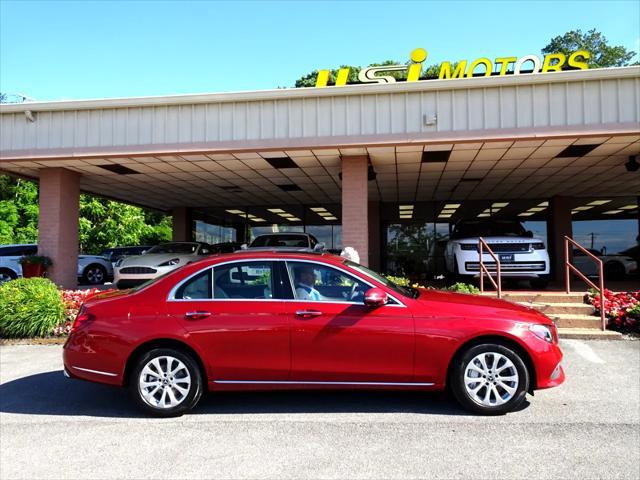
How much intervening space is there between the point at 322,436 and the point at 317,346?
2.60 feet

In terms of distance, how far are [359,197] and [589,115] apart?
4722mm

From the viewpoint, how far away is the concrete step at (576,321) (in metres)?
8.29

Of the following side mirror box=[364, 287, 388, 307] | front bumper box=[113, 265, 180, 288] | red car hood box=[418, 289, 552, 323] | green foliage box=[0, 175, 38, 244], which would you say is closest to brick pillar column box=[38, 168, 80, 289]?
front bumper box=[113, 265, 180, 288]

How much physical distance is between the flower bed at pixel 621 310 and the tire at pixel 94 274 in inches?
651

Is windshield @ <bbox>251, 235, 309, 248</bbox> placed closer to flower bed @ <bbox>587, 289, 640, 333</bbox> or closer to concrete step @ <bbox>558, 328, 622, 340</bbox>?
concrete step @ <bbox>558, 328, 622, 340</bbox>

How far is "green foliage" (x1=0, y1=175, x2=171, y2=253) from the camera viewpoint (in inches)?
1075

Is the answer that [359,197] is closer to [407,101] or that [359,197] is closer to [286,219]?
[407,101]

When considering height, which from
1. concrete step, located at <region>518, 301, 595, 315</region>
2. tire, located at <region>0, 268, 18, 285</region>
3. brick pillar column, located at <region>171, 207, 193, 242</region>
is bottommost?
concrete step, located at <region>518, 301, 595, 315</region>

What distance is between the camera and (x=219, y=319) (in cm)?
458

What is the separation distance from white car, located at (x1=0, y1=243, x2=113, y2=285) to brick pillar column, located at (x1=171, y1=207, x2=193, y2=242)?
9.58 ft

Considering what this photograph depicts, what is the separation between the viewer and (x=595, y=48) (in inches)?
1932

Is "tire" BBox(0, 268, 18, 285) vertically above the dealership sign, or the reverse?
the dealership sign

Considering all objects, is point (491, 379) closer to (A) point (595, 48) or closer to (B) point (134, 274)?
(B) point (134, 274)

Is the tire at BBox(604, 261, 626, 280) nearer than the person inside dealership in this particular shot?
No
